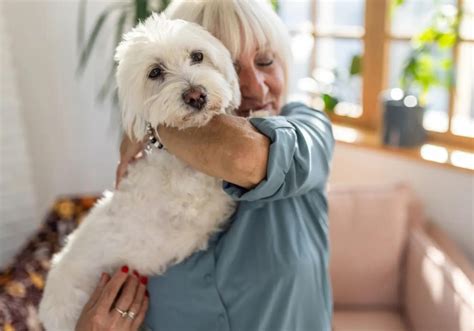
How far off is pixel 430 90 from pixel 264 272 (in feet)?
4.97

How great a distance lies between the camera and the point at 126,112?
109cm

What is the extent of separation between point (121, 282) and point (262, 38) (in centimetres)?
55

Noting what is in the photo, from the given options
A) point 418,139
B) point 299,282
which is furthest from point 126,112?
point 418,139

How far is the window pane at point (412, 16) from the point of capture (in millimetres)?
2145

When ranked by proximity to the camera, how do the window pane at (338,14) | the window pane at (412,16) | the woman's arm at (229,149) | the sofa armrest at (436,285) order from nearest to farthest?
the woman's arm at (229,149)
the sofa armrest at (436,285)
the window pane at (412,16)
the window pane at (338,14)

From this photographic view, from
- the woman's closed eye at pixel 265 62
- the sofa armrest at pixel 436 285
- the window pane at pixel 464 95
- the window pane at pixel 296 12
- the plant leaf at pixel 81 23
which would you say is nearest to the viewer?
the woman's closed eye at pixel 265 62

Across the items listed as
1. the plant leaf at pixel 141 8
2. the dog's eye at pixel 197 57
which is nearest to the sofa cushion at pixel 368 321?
the dog's eye at pixel 197 57

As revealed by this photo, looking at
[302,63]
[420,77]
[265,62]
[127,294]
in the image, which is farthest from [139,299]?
[302,63]

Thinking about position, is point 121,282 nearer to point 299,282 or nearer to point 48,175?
point 299,282

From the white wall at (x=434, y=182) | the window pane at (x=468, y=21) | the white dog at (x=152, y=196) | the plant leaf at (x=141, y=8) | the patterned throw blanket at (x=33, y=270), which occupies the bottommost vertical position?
the patterned throw blanket at (x=33, y=270)

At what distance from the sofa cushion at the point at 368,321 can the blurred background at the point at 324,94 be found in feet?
1.19

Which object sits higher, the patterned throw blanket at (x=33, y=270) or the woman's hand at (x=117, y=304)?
the woman's hand at (x=117, y=304)

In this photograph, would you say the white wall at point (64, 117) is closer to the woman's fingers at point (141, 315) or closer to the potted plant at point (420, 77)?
the potted plant at point (420, 77)

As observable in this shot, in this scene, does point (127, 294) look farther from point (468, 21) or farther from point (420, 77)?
point (468, 21)
